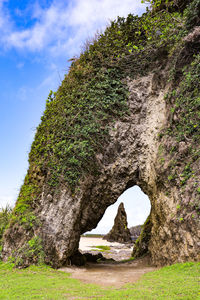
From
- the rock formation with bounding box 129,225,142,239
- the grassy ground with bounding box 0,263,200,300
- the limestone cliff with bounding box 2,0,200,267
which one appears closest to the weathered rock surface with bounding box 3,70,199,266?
the limestone cliff with bounding box 2,0,200,267

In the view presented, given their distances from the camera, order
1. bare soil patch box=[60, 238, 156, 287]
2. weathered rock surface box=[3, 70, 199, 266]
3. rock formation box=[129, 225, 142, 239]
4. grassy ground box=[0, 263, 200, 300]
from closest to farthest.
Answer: grassy ground box=[0, 263, 200, 300] < bare soil patch box=[60, 238, 156, 287] < weathered rock surface box=[3, 70, 199, 266] < rock formation box=[129, 225, 142, 239]

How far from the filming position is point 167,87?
44.8ft

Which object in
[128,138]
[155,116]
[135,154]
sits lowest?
[135,154]

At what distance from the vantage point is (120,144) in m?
14.1

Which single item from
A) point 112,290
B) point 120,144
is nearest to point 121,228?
point 120,144

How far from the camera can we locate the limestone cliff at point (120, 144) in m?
10.7

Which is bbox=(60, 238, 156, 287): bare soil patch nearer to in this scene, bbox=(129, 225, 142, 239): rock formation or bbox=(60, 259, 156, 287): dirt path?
bbox=(60, 259, 156, 287): dirt path

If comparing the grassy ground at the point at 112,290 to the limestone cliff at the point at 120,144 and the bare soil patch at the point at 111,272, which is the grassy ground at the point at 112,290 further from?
the limestone cliff at the point at 120,144

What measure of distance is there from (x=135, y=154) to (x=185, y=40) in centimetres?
720

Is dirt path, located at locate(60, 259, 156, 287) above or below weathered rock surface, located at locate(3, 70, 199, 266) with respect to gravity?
below

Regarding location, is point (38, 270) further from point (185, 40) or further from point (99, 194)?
point (185, 40)

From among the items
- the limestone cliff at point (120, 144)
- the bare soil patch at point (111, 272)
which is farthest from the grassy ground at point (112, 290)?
the limestone cliff at point (120, 144)

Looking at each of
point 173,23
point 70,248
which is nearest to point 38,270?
point 70,248

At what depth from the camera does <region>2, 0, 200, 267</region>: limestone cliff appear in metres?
10.7
